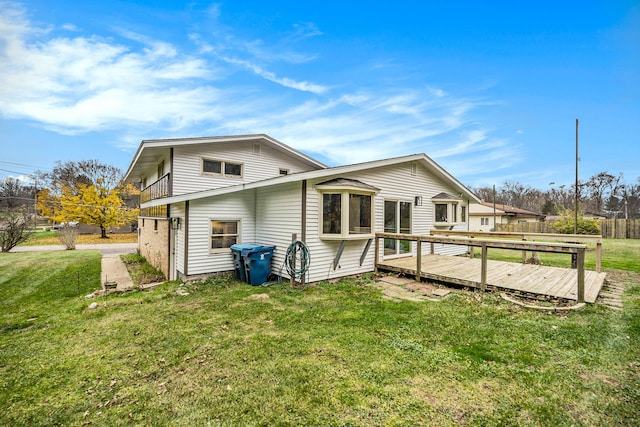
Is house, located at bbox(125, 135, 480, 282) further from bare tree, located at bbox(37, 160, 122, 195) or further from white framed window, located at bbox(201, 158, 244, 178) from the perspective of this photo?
bare tree, located at bbox(37, 160, 122, 195)

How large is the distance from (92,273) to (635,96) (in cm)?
2778

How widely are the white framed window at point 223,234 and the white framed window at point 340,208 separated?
283cm

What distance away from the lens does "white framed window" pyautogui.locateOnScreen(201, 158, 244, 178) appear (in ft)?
29.1

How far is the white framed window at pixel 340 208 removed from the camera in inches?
267

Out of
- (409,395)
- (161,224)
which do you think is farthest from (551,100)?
(161,224)

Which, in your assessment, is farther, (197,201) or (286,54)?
(286,54)

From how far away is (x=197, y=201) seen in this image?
7.35m

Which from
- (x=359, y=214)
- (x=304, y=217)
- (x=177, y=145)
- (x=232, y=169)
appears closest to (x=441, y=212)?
(x=359, y=214)

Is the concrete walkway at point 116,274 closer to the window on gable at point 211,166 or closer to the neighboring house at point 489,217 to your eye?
the window on gable at point 211,166

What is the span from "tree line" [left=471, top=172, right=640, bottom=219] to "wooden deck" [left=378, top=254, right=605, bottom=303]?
2935 centimetres

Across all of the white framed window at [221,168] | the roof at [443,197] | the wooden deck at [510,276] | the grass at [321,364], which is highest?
the white framed window at [221,168]

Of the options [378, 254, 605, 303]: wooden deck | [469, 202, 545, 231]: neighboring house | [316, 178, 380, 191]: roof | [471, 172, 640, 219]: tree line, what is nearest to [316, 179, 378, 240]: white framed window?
[316, 178, 380, 191]: roof

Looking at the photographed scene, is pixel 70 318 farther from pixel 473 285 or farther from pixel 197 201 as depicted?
pixel 473 285

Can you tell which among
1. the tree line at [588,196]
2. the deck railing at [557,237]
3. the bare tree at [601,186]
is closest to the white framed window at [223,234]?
the deck railing at [557,237]
